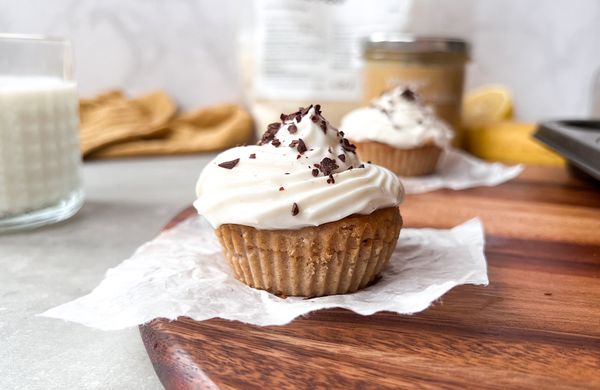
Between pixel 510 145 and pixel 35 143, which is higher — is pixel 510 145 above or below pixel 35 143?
below

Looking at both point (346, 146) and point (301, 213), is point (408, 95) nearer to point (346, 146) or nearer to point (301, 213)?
point (346, 146)

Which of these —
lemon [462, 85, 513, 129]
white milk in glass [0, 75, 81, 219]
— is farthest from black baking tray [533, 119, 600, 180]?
white milk in glass [0, 75, 81, 219]

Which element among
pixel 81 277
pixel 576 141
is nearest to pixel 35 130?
pixel 81 277

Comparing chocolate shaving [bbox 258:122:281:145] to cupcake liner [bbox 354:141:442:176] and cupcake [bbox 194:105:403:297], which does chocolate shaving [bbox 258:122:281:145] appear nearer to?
cupcake [bbox 194:105:403:297]

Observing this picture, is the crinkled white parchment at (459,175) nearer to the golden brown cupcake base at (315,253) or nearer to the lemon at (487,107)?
the lemon at (487,107)

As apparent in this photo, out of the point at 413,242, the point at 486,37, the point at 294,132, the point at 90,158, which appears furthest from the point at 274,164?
the point at 486,37

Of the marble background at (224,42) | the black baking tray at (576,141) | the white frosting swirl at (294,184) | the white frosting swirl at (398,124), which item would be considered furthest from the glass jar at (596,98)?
the white frosting swirl at (294,184)
